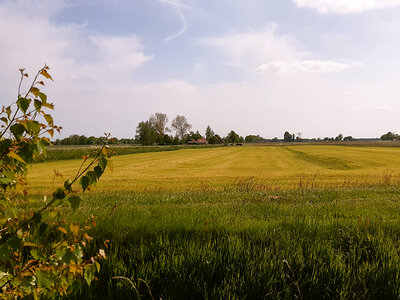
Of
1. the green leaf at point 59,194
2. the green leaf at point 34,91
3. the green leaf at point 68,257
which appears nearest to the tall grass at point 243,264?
the green leaf at point 68,257

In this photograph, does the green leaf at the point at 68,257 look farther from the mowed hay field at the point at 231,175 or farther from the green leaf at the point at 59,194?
the mowed hay field at the point at 231,175

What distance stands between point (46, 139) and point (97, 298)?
5.73 ft

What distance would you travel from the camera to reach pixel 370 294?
10.1 ft

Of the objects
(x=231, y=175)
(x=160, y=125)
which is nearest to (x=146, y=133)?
(x=160, y=125)

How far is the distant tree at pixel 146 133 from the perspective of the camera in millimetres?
146600

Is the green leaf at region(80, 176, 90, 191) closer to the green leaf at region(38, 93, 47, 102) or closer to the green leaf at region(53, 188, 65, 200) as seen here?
the green leaf at region(53, 188, 65, 200)

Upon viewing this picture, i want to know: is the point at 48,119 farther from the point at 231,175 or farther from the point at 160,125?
the point at 160,125

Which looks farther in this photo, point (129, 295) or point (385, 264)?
point (385, 264)

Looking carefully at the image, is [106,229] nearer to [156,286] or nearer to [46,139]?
[156,286]

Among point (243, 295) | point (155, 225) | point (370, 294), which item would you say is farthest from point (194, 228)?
point (370, 294)

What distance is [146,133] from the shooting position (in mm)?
147375

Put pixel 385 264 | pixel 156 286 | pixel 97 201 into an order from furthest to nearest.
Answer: pixel 97 201
pixel 385 264
pixel 156 286

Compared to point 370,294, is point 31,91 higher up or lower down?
higher up

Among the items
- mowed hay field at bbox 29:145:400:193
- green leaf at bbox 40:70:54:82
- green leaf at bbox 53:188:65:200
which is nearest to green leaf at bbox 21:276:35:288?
green leaf at bbox 53:188:65:200
